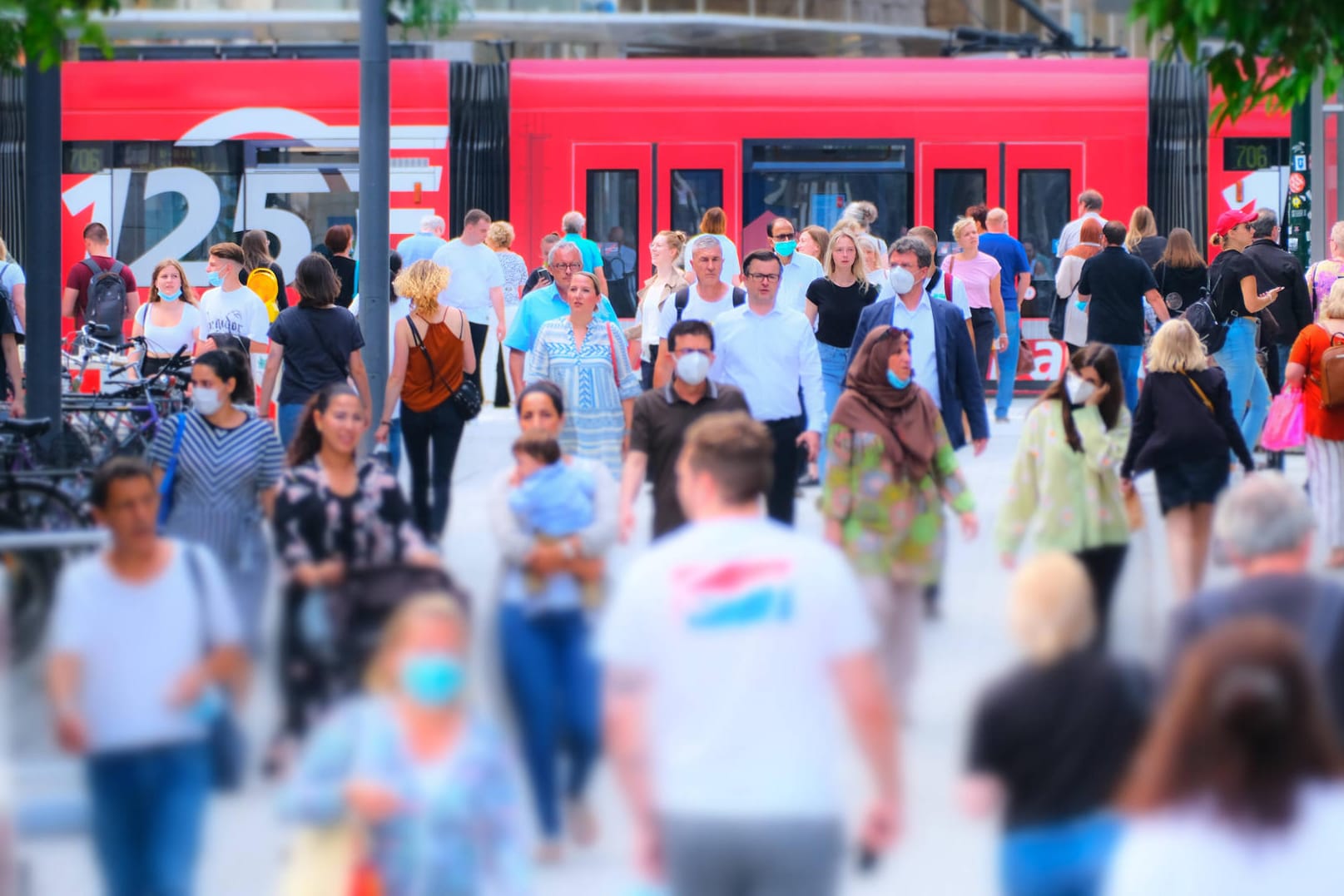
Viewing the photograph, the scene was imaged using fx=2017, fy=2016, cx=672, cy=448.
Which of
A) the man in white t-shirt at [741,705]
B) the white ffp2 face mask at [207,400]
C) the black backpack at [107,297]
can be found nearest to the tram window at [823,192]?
the black backpack at [107,297]

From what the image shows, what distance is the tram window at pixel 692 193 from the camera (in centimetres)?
1838

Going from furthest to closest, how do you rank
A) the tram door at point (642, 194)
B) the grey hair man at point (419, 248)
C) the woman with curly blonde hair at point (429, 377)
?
the tram door at point (642, 194) → the grey hair man at point (419, 248) → the woman with curly blonde hair at point (429, 377)

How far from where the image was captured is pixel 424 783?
4004mm

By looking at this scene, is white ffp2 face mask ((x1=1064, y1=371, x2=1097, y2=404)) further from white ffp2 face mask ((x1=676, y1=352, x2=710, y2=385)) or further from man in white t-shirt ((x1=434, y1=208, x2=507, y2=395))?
man in white t-shirt ((x1=434, y1=208, x2=507, y2=395))

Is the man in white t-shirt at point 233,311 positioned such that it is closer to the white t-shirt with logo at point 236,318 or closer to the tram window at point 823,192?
the white t-shirt with logo at point 236,318

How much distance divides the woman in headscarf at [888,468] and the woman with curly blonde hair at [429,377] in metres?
2.50

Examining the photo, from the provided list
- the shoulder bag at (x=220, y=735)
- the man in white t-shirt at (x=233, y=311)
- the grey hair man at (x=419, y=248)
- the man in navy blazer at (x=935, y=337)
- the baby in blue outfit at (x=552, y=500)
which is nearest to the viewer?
the shoulder bag at (x=220, y=735)

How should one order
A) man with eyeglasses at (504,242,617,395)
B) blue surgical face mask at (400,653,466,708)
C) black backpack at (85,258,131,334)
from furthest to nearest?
black backpack at (85,258,131,334) < man with eyeglasses at (504,242,617,395) < blue surgical face mask at (400,653,466,708)

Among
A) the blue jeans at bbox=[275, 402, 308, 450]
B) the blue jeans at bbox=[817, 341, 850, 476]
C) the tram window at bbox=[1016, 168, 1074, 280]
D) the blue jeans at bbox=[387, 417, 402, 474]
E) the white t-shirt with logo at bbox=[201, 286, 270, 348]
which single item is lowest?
the blue jeans at bbox=[387, 417, 402, 474]

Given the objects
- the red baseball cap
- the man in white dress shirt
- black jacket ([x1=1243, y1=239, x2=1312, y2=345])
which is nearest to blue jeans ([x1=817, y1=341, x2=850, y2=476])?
the man in white dress shirt

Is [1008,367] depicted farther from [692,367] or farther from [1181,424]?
[692,367]

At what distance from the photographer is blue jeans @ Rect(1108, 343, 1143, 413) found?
13125mm

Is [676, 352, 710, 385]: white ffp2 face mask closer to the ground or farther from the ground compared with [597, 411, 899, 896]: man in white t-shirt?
farther from the ground

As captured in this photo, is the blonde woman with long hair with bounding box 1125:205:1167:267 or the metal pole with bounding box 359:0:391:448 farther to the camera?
the blonde woman with long hair with bounding box 1125:205:1167:267
